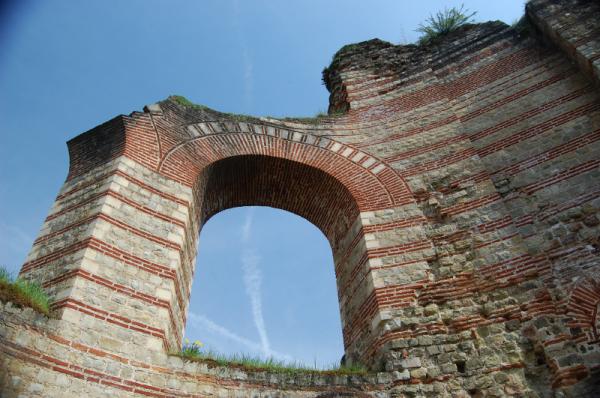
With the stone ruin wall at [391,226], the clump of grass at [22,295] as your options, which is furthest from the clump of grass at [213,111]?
the clump of grass at [22,295]

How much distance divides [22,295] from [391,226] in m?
4.82

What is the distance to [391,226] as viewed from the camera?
711 centimetres

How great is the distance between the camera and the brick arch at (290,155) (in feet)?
24.7

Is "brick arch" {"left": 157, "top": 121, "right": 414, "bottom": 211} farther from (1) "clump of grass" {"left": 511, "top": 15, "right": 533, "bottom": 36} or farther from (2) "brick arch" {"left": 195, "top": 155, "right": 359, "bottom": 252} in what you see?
(1) "clump of grass" {"left": 511, "top": 15, "right": 533, "bottom": 36}

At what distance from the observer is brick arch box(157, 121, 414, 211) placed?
7.52m

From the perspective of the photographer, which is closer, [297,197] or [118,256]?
[118,256]

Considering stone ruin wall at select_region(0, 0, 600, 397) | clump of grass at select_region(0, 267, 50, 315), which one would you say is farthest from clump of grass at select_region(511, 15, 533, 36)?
clump of grass at select_region(0, 267, 50, 315)

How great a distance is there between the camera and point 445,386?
5309 millimetres

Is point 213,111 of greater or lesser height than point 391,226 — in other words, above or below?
above

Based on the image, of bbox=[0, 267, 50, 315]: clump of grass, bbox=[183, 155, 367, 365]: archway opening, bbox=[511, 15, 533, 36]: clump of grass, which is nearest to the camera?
bbox=[0, 267, 50, 315]: clump of grass

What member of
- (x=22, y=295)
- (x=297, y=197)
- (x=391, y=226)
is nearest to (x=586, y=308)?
(x=391, y=226)

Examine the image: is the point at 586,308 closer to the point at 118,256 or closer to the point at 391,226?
the point at 391,226

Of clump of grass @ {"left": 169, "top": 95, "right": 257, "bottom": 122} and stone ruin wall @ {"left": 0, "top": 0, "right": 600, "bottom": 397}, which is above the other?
clump of grass @ {"left": 169, "top": 95, "right": 257, "bottom": 122}

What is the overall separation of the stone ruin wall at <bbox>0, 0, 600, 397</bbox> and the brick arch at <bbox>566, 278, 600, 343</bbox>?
0.02m
